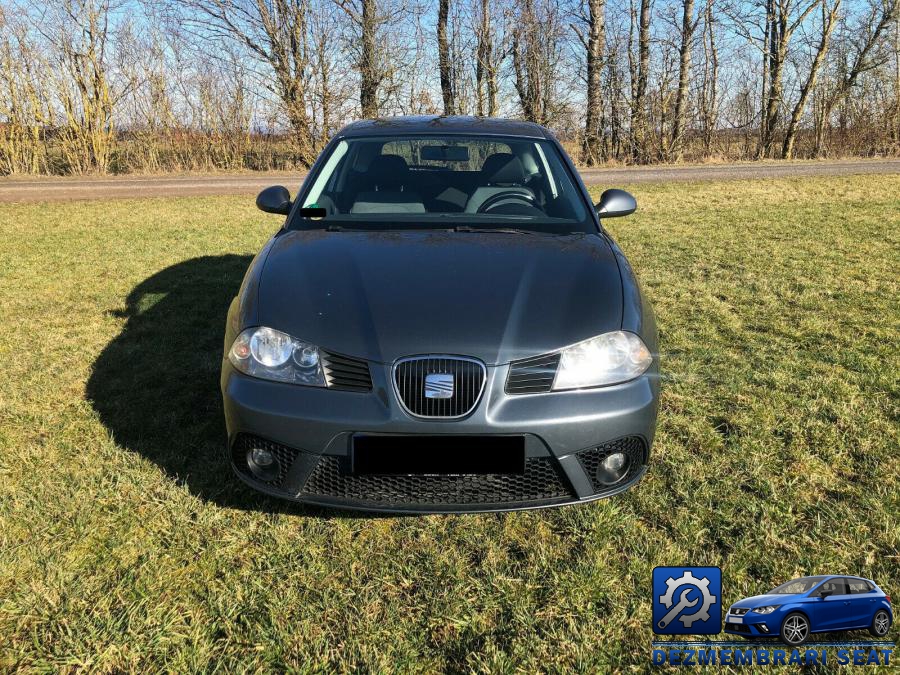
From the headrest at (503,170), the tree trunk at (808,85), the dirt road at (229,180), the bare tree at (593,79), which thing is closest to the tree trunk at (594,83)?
the bare tree at (593,79)

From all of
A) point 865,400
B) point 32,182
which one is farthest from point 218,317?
point 32,182

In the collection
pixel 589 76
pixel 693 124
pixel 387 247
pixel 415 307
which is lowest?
pixel 415 307

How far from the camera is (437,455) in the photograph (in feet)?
6.32

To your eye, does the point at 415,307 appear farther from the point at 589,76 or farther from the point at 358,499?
the point at 589,76

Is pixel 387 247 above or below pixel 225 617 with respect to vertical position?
above

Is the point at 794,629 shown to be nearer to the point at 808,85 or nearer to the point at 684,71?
the point at 684,71

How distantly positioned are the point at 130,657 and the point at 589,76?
2230cm

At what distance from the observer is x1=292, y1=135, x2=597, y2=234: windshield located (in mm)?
2908

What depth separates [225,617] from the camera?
185 centimetres

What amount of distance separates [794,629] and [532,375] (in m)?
1.10

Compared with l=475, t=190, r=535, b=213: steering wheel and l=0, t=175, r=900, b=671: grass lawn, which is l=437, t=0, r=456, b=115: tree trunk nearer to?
l=0, t=175, r=900, b=671: grass lawn

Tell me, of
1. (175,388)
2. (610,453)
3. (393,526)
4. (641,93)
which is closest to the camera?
(610,453)

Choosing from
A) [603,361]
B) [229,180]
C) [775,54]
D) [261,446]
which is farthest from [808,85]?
[261,446]

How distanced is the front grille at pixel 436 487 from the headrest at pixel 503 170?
1.85 metres
